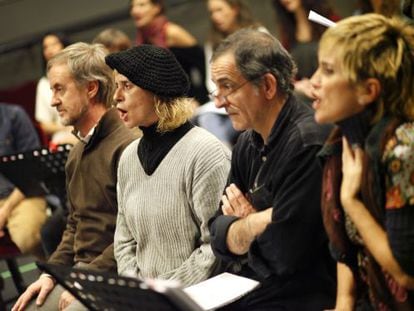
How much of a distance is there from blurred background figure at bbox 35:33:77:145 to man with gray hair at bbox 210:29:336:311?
2.89m

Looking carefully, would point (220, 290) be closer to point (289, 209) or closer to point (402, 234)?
point (289, 209)

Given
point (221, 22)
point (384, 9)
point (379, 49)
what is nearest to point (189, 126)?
point (379, 49)

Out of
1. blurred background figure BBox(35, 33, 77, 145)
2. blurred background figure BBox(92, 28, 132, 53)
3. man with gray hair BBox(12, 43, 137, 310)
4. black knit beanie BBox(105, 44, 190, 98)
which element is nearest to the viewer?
black knit beanie BBox(105, 44, 190, 98)

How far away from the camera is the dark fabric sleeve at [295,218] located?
253cm

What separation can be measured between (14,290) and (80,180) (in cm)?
130

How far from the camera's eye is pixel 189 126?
3.12 meters

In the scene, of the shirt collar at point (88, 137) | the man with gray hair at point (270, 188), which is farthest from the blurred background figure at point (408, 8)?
the shirt collar at point (88, 137)

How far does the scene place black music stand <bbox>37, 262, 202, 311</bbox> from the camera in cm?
208

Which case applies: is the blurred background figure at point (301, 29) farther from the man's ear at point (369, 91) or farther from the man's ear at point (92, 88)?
the man's ear at point (369, 91)

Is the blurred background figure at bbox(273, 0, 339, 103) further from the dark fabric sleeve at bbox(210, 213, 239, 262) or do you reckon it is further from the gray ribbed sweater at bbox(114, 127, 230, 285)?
the dark fabric sleeve at bbox(210, 213, 239, 262)

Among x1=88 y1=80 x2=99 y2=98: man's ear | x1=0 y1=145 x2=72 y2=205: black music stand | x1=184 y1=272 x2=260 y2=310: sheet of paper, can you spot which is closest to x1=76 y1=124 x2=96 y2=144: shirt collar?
x1=88 y1=80 x2=99 y2=98: man's ear

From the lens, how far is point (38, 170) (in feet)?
13.7

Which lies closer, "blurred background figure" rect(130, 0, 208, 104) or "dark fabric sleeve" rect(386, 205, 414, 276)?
"dark fabric sleeve" rect(386, 205, 414, 276)

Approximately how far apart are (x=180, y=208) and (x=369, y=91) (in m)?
1.00
